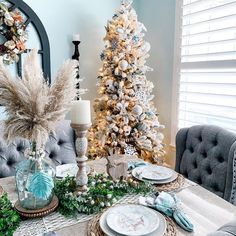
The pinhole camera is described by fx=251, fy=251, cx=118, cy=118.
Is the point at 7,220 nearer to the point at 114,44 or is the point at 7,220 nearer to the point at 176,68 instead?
the point at 114,44

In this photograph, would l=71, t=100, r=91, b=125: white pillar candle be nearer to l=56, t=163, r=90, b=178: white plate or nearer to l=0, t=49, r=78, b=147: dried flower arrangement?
l=0, t=49, r=78, b=147: dried flower arrangement

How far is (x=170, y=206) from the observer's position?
3.60ft

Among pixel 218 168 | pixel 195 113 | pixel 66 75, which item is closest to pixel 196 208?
Result: pixel 218 168

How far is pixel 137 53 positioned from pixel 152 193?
1889mm

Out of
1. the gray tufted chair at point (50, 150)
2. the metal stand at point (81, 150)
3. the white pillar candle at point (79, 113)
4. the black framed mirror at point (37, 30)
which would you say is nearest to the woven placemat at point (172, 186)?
the metal stand at point (81, 150)

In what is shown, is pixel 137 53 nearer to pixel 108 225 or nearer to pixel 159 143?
pixel 159 143

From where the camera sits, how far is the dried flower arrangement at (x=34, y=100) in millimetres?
1020

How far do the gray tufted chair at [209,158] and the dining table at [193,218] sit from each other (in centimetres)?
32

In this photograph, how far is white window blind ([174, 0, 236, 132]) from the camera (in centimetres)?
221

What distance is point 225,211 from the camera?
3.63 feet

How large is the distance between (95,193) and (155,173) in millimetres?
434

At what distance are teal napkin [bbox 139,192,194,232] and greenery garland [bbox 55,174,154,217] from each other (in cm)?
11

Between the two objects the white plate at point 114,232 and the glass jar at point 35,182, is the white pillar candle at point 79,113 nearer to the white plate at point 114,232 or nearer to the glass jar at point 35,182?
the glass jar at point 35,182

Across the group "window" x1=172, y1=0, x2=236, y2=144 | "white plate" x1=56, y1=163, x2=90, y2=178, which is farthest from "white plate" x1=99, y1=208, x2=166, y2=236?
"window" x1=172, y1=0, x2=236, y2=144
